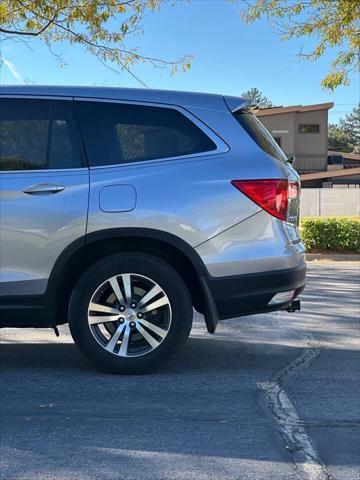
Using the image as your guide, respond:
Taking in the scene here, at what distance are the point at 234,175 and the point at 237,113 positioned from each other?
0.58 metres

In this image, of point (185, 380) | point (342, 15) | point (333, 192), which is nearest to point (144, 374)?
point (185, 380)

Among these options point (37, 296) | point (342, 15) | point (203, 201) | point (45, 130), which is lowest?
point (37, 296)

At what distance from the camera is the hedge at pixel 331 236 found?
16156 mm

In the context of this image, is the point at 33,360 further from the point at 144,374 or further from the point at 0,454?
the point at 0,454

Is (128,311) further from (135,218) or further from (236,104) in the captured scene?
(236,104)

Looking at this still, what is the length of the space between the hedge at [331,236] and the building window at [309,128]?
77.9ft

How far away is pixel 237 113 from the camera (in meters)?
4.84

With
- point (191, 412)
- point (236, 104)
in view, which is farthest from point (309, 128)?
point (191, 412)

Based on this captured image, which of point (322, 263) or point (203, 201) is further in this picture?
point (322, 263)

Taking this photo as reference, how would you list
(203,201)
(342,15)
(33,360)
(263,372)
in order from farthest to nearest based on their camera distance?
(342,15), (33,360), (263,372), (203,201)

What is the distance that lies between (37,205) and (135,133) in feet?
3.17

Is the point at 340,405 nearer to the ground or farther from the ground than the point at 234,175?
nearer to the ground

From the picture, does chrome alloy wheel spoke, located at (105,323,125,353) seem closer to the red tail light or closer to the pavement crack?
the pavement crack

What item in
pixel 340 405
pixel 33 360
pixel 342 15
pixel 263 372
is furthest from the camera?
pixel 342 15
